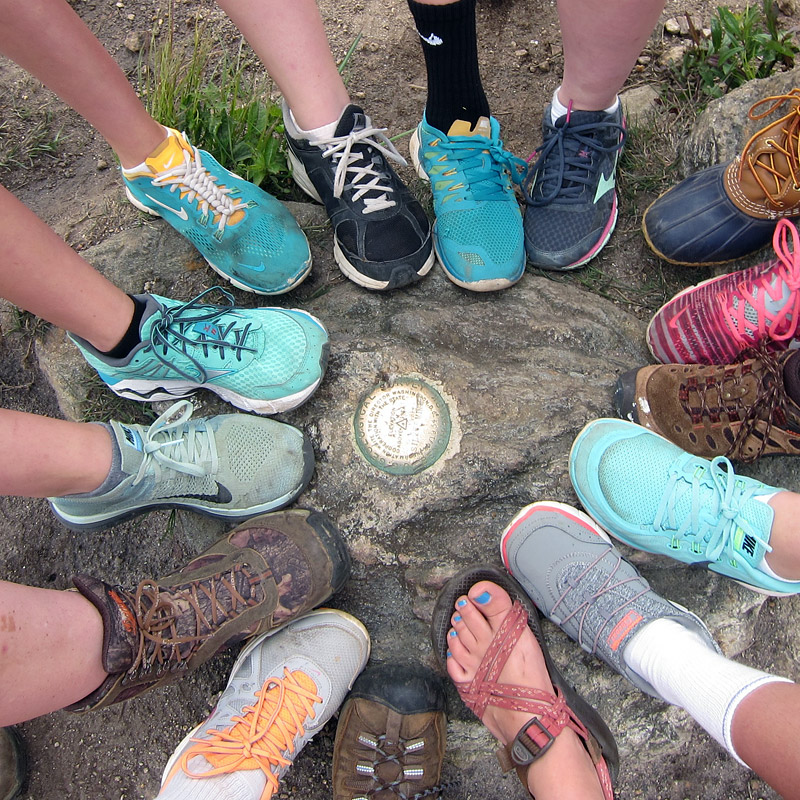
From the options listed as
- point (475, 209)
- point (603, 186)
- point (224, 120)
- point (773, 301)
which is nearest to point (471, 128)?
point (475, 209)

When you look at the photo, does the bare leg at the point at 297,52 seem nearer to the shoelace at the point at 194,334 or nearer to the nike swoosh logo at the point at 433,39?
the nike swoosh logo at the point at 433,39

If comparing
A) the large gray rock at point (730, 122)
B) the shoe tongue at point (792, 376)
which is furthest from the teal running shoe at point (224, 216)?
the large gray rock at point (730, 122)

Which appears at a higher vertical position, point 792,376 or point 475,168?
point 475,168

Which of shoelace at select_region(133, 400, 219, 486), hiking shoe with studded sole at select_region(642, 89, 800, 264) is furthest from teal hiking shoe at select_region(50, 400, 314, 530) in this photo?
hiking shoe with studded sole at select_region(642, 89, 800, 264)

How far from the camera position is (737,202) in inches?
77.5

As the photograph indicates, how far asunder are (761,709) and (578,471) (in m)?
0.75

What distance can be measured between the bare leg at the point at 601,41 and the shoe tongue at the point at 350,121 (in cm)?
69

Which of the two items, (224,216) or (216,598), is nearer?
(216,598)

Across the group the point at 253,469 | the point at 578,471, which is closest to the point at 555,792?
the point at 578,471

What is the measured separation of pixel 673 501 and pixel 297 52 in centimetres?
177

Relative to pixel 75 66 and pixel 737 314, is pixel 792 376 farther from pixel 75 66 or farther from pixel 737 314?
pixel 75 66

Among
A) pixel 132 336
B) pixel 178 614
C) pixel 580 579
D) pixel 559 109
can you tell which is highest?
pixel 132 336

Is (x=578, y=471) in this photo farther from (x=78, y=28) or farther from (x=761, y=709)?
(x=78, y=28)

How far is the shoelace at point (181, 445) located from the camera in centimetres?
168
